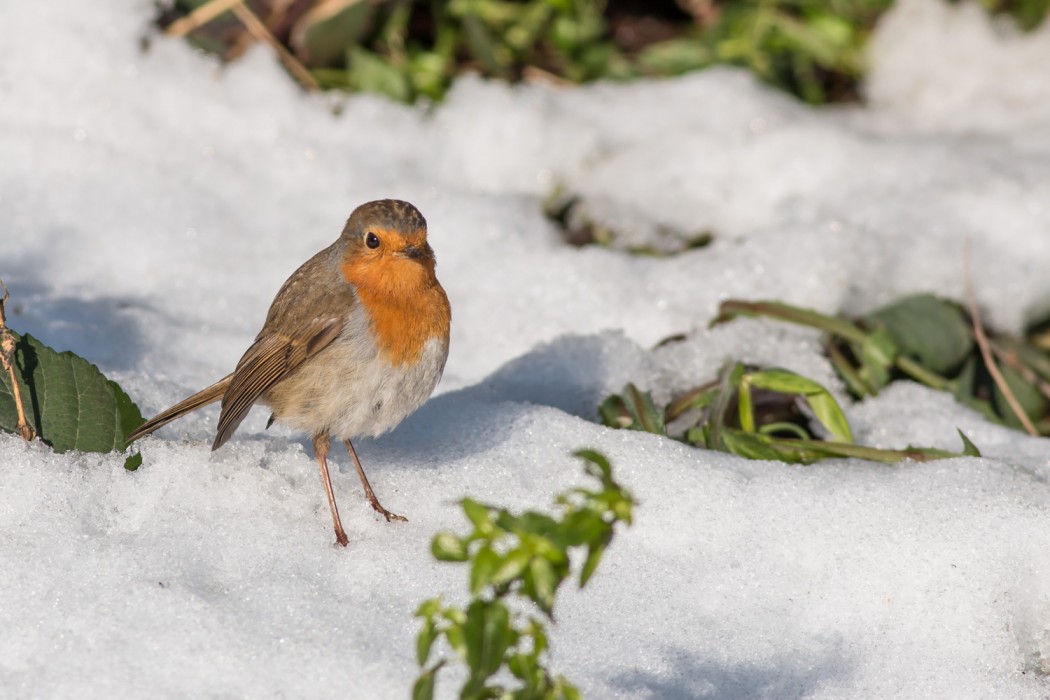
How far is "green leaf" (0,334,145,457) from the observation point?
10.3 ft

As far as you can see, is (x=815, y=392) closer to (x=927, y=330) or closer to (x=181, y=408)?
(x=927, y=330)

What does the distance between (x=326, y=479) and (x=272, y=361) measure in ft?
1.50

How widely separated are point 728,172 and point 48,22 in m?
3.09

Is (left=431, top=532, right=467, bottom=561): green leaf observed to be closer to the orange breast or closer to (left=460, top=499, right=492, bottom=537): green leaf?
(left=460, top=499, right=492, bottom=537): green leaf

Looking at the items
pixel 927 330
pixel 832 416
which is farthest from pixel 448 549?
pixel 927 330

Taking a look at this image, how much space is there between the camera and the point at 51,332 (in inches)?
154

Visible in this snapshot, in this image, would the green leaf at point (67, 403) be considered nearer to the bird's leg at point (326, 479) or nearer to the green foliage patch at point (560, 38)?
the bird's leg at point (326, 479)

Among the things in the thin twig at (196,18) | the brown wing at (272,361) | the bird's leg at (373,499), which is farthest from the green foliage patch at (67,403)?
the thin twig at (196,18)

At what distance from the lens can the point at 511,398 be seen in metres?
3.96

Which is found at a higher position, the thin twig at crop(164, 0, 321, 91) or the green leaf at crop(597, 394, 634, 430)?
the green leaf at crop(597, 394, 634, 430)

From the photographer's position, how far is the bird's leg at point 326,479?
299cm

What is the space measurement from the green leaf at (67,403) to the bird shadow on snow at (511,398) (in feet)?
2.58

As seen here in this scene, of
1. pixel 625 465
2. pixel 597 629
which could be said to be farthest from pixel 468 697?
pixel 625 465

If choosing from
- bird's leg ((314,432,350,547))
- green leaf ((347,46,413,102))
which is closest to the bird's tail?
bird's leg ((314,432,350,547))
